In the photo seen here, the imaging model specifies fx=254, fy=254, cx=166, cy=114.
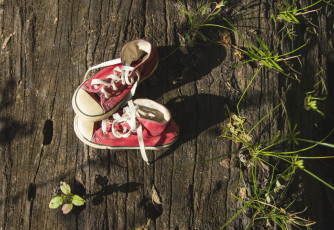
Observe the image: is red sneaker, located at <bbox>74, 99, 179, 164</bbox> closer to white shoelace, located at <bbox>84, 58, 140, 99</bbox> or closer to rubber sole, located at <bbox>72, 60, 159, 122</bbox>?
rubber sole, located at <bbox>72, 60, 159, 122</bbox>

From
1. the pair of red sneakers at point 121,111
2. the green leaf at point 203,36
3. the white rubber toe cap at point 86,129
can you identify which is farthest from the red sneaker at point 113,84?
the green leaf at point 203,36

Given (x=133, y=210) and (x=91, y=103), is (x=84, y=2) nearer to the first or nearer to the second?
(x=91, y=103)

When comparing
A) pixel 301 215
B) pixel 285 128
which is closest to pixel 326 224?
pixel 301 215

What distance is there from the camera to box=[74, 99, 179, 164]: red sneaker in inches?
78.9

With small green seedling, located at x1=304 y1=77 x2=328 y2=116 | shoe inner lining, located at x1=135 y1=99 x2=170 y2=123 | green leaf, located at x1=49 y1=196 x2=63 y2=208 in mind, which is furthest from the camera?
small green seedling, located at x1=304 y1=77 x2=328 y2=116

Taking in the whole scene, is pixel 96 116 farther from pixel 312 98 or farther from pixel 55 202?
pixel 312 98

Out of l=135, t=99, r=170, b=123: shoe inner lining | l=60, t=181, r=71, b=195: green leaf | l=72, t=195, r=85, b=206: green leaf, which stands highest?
l=135, t=99, r=170, b=123: shoe inner lining

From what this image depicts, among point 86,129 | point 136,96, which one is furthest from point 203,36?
point 86,129

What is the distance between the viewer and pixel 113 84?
6.70 feet

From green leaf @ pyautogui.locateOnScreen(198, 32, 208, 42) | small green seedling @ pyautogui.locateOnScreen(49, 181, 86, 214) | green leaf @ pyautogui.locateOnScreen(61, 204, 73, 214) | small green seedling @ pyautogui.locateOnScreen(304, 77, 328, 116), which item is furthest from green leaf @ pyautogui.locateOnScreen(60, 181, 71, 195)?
small green seedling @ pyautogui.locateOnScreen(304, 77, 328, 116)

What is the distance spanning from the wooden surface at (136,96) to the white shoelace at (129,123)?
217 mm

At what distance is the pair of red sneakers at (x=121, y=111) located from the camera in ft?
6.59

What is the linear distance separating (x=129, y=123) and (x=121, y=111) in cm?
23

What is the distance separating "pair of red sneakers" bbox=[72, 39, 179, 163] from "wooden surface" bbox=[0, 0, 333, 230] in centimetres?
14
